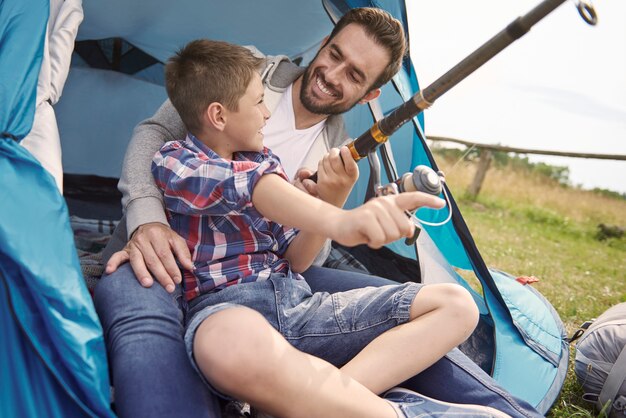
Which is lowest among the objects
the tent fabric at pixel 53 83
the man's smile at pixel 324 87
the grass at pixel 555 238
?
the grass at pixel 555 238

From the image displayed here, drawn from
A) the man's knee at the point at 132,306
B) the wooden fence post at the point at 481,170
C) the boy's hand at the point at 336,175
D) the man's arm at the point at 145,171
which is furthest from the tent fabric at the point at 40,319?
the wooden fence post at the point at 481,170

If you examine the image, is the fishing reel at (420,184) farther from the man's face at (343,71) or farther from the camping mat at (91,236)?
the camping mat at (91,236)

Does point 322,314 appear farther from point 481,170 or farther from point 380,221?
point 481,170

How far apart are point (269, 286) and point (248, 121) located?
42 cm

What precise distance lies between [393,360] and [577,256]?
376 cm

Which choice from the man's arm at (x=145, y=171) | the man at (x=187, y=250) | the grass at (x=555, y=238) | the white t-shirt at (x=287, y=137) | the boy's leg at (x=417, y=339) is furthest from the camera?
the grass at (x=555, y=238)

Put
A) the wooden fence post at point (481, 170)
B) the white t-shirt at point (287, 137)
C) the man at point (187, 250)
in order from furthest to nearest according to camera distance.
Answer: the wooden fence post at point (481, 170)
the white t-shirt at point (287, 137)
the man at point (187, 250)

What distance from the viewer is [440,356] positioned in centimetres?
140

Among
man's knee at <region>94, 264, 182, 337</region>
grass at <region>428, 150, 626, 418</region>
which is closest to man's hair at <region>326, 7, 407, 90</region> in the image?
grass at <region>428, 150, 626, 418</region>

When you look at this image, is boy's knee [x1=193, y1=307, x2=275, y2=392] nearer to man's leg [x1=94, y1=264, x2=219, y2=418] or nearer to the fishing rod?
man's leg [x1=94, y1=264, x2=219, y2=418]

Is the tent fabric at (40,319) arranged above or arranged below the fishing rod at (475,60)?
below

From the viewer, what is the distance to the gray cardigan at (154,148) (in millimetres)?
1570

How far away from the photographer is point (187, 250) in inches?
57.1

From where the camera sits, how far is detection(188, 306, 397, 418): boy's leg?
113cm
